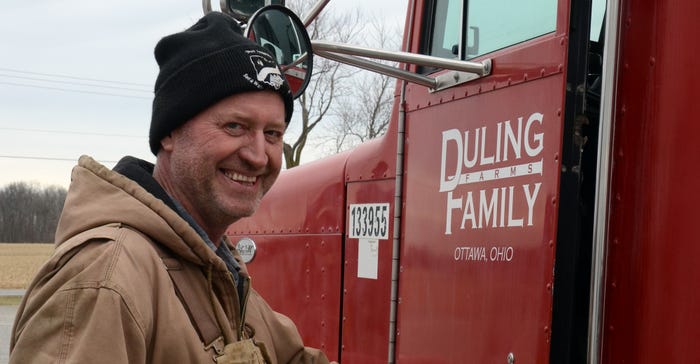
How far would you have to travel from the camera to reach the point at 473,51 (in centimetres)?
276

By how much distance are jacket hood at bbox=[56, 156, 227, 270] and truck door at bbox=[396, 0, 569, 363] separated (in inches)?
37.7

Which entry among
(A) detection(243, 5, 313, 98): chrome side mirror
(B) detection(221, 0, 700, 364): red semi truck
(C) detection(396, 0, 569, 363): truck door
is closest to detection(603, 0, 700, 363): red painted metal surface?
(B) detection(221, 0, 700, 364): red semi truck

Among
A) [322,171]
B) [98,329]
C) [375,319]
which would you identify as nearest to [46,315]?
[98,329]

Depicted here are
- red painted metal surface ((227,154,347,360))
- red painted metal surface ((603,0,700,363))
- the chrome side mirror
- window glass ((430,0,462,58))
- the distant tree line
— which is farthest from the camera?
the distant tree line

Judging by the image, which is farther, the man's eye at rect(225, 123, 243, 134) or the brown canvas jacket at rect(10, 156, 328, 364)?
the man's eye at rect(225, 123, 243, 134)

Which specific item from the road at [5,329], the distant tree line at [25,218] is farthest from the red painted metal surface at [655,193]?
the distant tree line at [25,218]

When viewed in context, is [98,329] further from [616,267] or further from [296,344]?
[616,267]

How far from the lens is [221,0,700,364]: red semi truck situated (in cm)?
206

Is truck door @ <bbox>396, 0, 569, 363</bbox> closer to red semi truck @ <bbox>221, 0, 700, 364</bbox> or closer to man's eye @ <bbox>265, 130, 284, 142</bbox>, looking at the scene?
red semi truck @ <bbox>221, 0, 700, 364</bbox>

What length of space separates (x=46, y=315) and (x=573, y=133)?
4.52ft

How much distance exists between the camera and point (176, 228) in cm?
160

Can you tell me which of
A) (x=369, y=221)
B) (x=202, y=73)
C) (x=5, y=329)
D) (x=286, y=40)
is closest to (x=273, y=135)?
(x=202, y=73)

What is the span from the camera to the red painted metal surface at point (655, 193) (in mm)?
2014

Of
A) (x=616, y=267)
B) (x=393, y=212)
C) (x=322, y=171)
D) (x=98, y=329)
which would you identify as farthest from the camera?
(x=322, y=171)
